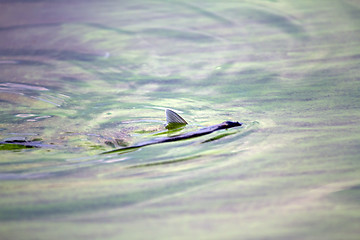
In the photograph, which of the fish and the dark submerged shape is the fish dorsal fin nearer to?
the fish

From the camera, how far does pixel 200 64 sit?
3.01 metres

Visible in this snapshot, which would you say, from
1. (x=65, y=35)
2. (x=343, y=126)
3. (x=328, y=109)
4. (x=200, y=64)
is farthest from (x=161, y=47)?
(x=343, y=126)

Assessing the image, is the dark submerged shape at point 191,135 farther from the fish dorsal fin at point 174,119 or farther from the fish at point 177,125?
the fish dorsal fin at point 174,119

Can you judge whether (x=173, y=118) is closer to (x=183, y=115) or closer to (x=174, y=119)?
(x=174, y=119)

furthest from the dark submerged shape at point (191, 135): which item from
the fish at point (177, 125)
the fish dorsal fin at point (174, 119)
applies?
the fish dorsal fin at point (174, 119)

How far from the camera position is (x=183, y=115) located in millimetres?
2305

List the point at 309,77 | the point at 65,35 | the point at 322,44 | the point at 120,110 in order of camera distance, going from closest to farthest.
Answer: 1. the point at 120,110
2. the point at 309,77
3. the point at 322,44
4. the point at 65,35

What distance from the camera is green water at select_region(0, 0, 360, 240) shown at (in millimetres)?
1314

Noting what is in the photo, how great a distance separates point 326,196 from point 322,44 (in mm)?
1961

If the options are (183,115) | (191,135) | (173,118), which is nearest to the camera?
(191,135)

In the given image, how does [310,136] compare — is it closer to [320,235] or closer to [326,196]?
[326,196]

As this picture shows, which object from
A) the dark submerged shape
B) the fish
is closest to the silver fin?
the fish

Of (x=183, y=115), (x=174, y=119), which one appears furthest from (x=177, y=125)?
(x=183, y=115)

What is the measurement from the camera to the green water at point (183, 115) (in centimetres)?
131
